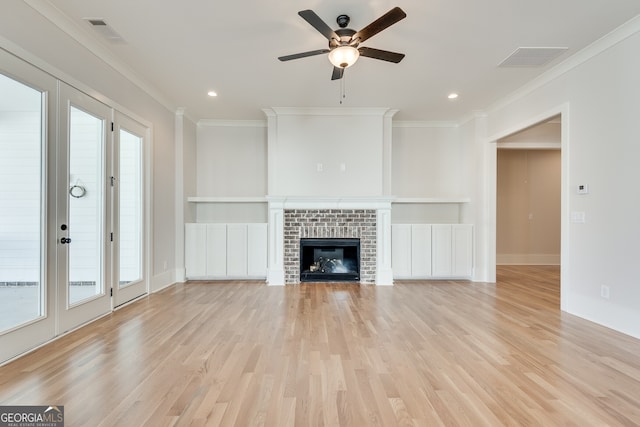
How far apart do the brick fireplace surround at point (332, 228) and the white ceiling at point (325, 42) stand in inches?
63.3

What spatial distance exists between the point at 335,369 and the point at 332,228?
9.79 ft

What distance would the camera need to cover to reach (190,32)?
2896 millimetres

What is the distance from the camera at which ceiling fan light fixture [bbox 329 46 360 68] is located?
2586 mm

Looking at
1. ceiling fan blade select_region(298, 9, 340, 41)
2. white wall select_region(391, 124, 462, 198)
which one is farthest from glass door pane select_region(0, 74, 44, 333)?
white wall select_region(391, 124, 462, 198)

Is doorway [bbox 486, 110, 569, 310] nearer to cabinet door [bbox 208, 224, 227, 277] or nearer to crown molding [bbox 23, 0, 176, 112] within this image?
cabinet door [bbox 208, 224, 227, 277]

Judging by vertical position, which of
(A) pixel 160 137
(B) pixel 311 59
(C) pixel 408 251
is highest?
(B) pixel 311 59

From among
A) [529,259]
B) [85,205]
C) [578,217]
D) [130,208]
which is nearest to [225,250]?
[130,208]

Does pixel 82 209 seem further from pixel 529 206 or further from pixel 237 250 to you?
pixel 529 206

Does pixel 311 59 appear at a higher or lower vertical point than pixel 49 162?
higher

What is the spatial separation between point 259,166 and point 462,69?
3.62 m

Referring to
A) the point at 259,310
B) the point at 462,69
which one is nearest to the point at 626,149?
the point at 462,69

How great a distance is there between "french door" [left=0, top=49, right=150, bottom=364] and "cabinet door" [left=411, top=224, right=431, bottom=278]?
425 centimetres

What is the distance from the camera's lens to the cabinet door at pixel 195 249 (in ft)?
16.8

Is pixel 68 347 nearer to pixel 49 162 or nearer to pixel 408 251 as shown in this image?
pixel 49 162
